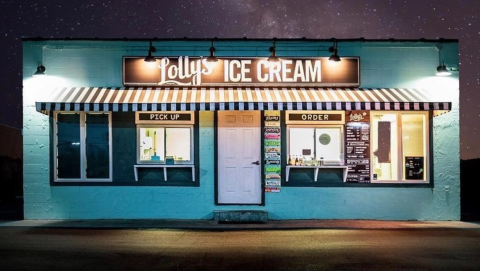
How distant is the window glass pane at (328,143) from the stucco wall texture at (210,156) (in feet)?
2.76

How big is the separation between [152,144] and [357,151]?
5155mm

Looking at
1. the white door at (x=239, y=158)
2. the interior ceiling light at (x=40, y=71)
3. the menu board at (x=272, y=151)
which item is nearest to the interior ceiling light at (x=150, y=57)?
the white door at (x=239, y=158)

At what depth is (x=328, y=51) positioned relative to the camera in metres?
13.8

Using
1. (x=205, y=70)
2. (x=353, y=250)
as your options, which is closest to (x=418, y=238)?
(x=353, y=250)

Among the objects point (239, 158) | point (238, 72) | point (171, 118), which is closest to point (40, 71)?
point (171, 118)

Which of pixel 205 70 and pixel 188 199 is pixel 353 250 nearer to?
pixel 188 199

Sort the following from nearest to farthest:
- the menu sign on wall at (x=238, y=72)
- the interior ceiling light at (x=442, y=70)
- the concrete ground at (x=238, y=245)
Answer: the concrete ground at (x=238, y=245), the interior ceiling light at (x=442, y=70), the menu sign on wall at (x=238, y=72)

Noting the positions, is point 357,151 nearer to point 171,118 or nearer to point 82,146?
point 171,118

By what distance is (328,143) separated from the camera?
1387 cm

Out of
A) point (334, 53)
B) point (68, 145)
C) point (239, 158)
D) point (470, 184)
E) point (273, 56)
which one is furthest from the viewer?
point (470, 184)

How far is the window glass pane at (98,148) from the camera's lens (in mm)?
13734

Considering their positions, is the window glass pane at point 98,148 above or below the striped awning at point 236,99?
below

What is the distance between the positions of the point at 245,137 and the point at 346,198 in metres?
2.93

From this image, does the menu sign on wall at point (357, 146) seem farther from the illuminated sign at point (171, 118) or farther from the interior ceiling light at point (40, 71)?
the interior ceiling light at point (40, 71)
